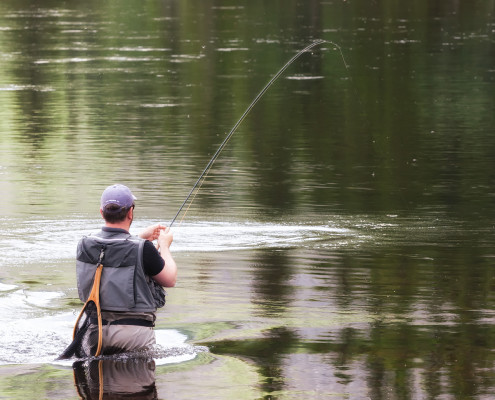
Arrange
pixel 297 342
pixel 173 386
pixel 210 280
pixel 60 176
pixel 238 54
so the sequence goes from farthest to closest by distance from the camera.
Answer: pixel 238 54, pixel 60 176, pixel 210 280, pixel 297 342, pixel 173 386

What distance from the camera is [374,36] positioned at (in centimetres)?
4309

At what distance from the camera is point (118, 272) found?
7465 mm

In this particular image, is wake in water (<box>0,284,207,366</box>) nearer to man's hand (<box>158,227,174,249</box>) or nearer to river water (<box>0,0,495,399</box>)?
river water (<box>0,0,495,399</box>)

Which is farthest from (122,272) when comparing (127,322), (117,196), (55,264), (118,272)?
(55,264)

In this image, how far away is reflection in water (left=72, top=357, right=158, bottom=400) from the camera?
7.08m

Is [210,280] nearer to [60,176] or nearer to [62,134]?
[60,176]

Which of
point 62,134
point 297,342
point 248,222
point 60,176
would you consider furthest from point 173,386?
point 62,134

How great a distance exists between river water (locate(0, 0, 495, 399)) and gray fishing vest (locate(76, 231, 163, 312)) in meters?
0.38

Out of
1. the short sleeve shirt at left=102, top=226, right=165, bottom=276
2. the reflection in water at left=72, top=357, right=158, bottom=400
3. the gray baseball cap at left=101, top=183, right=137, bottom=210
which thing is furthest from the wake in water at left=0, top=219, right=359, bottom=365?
the gray baseball cap at left=101, top=183, right=137, bottom=210

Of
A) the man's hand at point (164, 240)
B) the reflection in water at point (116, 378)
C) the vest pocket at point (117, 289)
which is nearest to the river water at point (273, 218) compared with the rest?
the reflection in water at point (116, 378)

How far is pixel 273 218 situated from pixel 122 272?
5542mm

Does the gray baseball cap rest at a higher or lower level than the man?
higher

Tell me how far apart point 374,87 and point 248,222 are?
48.9ft

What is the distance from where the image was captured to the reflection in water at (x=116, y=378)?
708 centimetres
